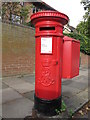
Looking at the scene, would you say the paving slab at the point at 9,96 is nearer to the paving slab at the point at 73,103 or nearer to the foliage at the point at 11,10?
the paving slab at the point at 73,103

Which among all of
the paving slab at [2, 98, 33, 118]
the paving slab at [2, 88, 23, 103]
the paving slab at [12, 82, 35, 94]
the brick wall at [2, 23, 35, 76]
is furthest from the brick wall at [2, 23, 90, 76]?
the paving slab at [2, 98, 33, 118]

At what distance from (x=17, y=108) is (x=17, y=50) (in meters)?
3.72

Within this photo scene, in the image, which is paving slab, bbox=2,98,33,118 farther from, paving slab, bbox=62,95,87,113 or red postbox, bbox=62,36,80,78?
red postbox, bbox=62,36,80,78

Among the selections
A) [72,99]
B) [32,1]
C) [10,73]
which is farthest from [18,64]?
[32,1]

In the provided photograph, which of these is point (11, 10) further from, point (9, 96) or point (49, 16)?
point (49, 16)

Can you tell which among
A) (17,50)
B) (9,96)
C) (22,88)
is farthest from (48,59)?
(17,50)

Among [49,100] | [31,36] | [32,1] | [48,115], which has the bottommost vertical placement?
[48,115]

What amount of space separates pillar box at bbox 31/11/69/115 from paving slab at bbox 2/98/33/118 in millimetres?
338

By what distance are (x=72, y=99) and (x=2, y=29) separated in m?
4.26

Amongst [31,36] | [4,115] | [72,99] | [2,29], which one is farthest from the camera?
[31,36]

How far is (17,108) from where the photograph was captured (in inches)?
115

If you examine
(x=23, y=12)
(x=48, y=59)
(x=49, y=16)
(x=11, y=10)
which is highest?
(x=23, y=12)

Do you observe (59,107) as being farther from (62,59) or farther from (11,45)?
(11,45)

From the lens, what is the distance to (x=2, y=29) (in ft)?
18.5
